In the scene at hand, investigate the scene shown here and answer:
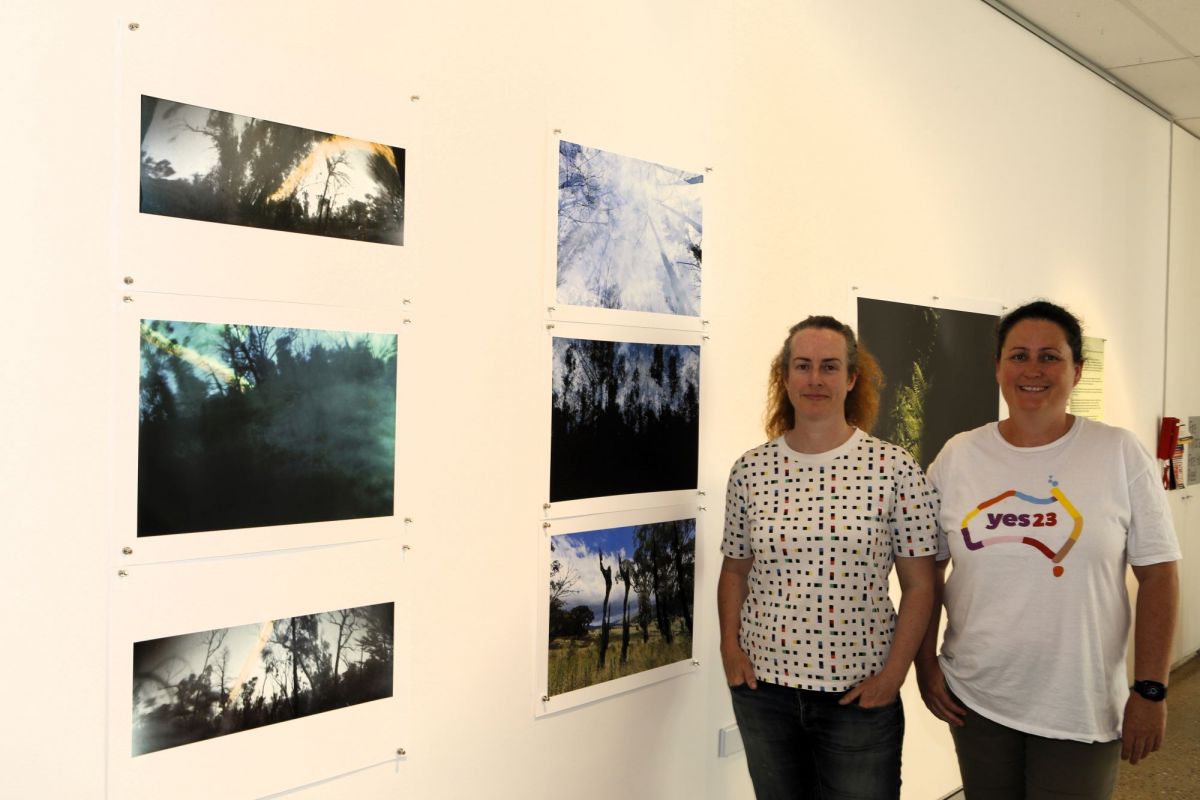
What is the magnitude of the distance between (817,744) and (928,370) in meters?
1.72

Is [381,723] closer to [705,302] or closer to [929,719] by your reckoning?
[705,302]

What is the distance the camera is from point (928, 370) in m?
Result: 3.31

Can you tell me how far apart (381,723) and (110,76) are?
A: 1.26 meters

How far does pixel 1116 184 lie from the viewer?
4.64 meters

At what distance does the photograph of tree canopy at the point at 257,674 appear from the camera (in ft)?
4.95

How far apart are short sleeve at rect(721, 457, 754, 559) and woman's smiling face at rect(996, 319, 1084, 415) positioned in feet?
2.05

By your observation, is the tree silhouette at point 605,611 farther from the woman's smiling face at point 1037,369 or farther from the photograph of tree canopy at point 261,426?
the woman's smiling face at point 1037,369

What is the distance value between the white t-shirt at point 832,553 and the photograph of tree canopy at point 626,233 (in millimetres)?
566

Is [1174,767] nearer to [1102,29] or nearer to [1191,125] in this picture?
[1102,29]

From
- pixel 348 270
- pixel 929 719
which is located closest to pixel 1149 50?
pixel 929 719

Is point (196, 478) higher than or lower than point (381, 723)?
higher

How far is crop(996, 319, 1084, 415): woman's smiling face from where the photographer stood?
200 centimetres

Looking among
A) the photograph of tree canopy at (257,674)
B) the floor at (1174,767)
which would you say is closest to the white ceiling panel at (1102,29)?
the floor at (1174,767)

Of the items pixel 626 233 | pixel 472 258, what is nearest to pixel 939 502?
pixel 626 233
